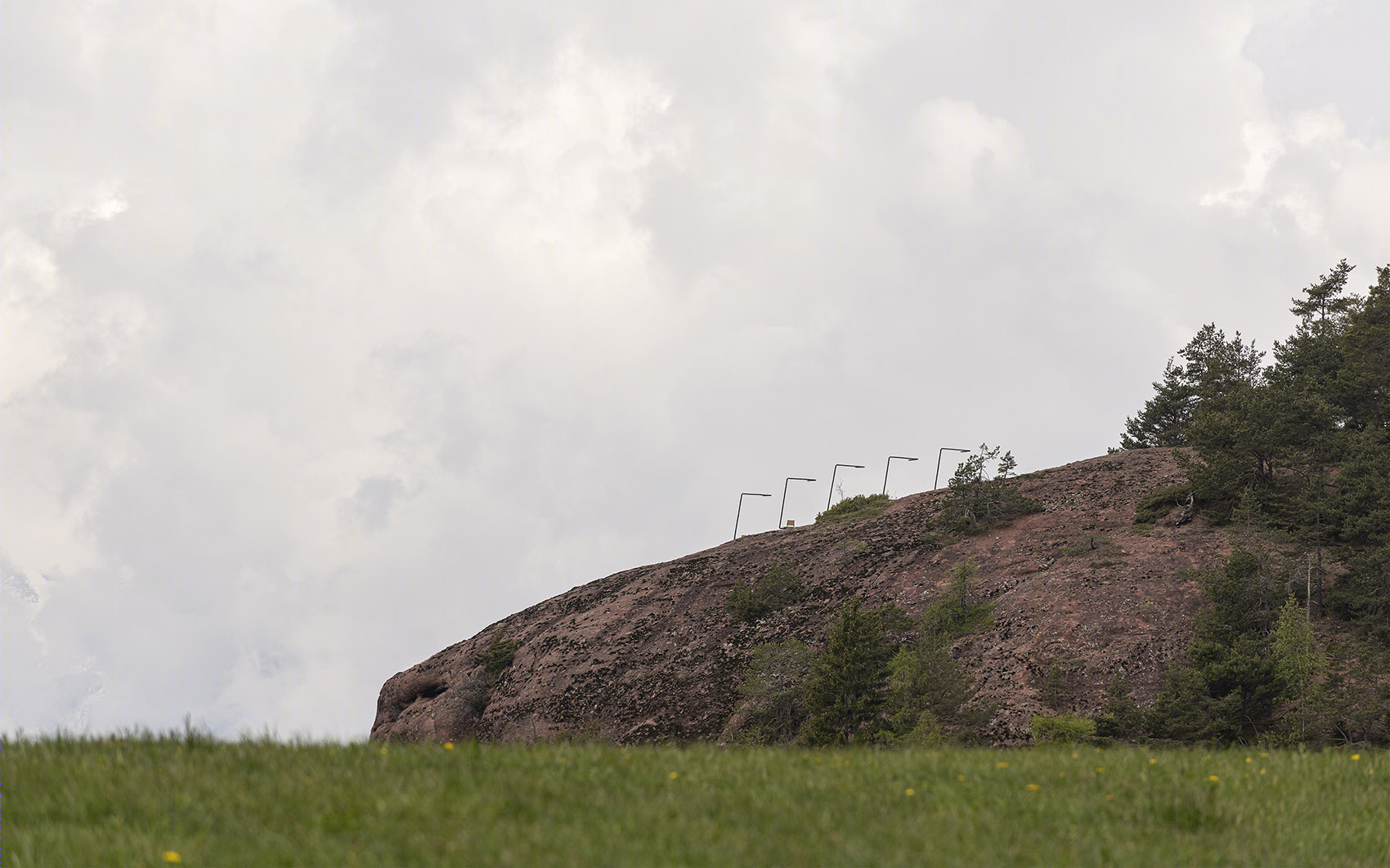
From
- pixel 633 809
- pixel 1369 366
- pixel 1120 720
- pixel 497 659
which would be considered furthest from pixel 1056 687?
pixel 497 659

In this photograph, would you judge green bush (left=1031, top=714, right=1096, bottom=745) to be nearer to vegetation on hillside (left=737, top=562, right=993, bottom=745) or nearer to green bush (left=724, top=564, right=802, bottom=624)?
vegetation on hillside (left=737, top=562, right=993, bottom=745)

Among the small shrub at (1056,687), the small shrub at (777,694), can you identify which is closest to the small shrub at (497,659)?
the small shrub at (777,694)

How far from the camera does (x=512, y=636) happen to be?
57.6m

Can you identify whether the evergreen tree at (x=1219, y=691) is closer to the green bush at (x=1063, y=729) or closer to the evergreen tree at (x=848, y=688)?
the green bush at (x=1063, y=729)

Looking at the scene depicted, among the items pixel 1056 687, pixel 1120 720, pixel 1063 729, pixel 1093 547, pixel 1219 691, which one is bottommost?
pixel 1063 729

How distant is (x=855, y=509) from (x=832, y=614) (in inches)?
849

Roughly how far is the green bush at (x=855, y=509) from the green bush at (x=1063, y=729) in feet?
105

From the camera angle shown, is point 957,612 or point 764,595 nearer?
point 957,612

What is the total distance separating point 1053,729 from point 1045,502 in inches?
963

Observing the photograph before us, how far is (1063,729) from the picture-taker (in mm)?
30062

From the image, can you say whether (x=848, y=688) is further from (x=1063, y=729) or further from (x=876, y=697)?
(x=1063, y=729)

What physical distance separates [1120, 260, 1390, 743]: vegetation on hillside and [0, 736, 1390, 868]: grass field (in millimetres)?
21435

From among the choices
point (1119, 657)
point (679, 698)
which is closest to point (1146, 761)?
point (1119, 657)

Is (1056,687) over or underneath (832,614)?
underneath
